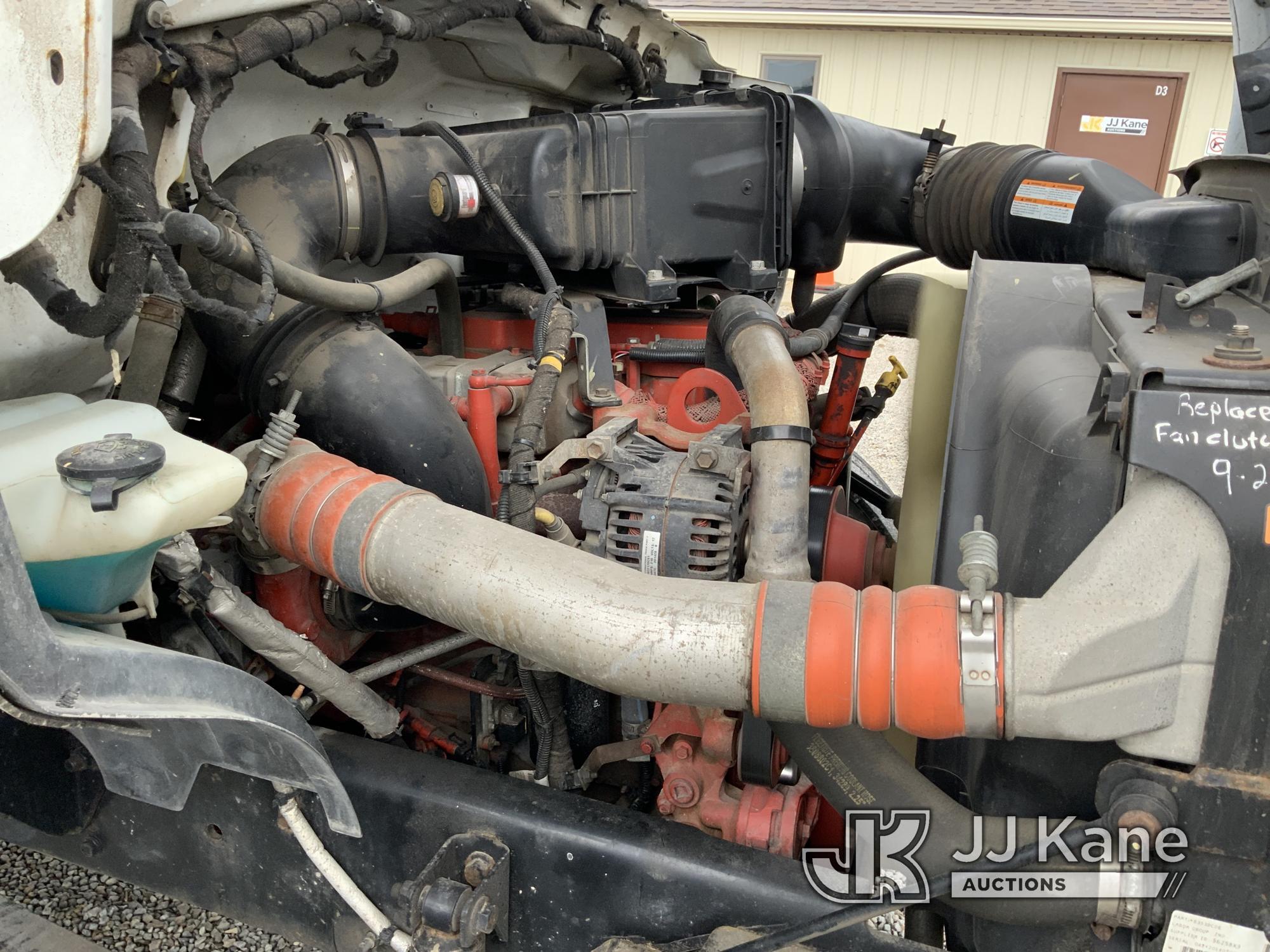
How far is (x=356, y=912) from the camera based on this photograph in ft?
4.72

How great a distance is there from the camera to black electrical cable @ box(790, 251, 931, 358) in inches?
82.0

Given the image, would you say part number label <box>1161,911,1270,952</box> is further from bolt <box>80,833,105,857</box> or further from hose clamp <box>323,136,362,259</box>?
hose clamp <box>323,136,362,259</box>

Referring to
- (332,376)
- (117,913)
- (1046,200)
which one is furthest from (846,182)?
(117,913)

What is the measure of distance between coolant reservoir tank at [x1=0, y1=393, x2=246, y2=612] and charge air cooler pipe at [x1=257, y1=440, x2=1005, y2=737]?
195mm

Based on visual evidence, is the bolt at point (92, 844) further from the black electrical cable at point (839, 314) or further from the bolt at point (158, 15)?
the black electrical cable at point (839, 314)

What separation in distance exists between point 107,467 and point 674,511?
0.75 metres

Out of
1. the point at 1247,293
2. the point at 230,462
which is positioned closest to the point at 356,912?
the point at 230,462

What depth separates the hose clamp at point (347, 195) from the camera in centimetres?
191

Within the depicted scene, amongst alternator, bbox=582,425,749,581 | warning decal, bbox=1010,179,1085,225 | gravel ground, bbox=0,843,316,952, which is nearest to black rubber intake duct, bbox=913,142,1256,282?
warning decal, bbox=1010,179,1085,225

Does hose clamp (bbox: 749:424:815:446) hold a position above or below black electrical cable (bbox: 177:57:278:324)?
below

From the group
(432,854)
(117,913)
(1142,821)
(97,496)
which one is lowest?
(117,913)

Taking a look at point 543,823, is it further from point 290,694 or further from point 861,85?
point 861,85

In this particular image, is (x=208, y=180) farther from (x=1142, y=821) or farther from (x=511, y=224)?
(x=1142, y=821)

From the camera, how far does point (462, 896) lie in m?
1.37
